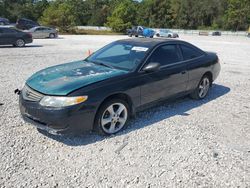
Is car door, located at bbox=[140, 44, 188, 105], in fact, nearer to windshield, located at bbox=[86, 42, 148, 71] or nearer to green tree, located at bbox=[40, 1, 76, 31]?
windshield, located at bbox=[86, 42, 148, 71]

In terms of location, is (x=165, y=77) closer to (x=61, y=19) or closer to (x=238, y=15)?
(x=61, y=19)

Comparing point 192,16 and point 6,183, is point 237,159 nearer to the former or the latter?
point 6,183

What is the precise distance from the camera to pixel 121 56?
198 inches

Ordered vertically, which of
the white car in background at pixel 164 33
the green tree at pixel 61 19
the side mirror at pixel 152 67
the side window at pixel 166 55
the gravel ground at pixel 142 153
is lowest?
the gravel ground at pixel 142 153

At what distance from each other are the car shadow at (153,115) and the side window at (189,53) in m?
1.04

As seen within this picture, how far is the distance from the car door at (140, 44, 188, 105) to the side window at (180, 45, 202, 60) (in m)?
0.18

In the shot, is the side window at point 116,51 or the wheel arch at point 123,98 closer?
the wheel arch at point 123,98

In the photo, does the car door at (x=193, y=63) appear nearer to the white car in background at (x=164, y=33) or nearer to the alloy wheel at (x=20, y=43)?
the alloy wheel at (x=20, y=43)

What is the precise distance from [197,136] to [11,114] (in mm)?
3424

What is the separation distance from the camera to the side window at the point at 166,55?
4.90 m

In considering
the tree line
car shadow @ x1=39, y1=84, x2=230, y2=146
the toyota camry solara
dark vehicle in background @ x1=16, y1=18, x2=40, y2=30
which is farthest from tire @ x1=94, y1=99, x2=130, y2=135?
the tree line

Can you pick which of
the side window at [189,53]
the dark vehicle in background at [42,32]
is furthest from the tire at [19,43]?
the side window at [189,53]

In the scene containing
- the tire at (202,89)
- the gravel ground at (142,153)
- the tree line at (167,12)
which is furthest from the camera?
the tree line at (167,12)

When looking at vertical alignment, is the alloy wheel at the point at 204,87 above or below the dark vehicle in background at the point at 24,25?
below
